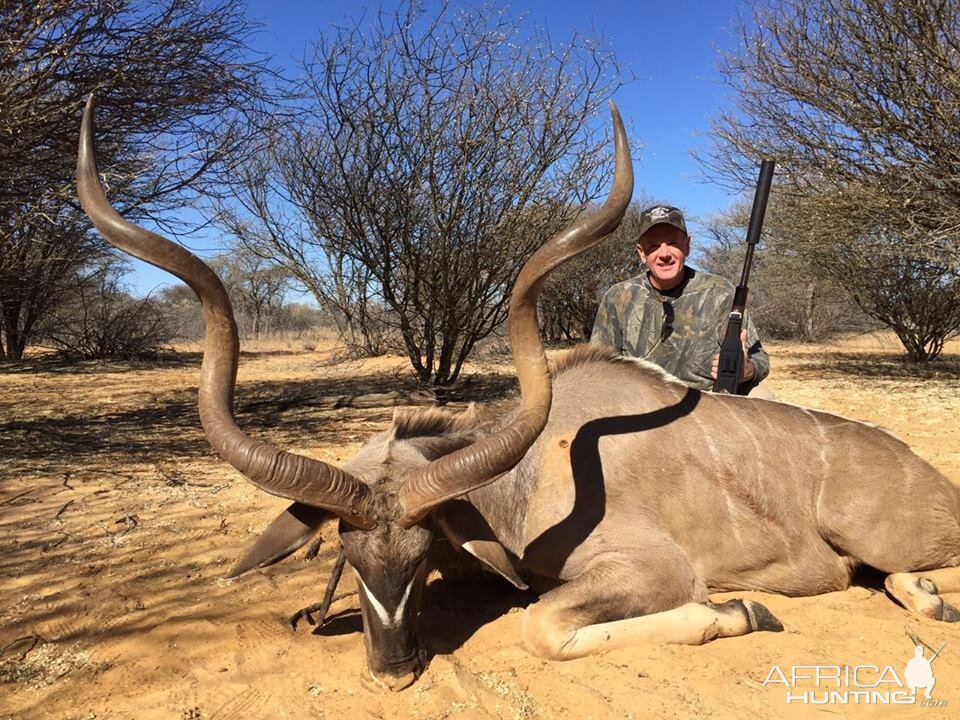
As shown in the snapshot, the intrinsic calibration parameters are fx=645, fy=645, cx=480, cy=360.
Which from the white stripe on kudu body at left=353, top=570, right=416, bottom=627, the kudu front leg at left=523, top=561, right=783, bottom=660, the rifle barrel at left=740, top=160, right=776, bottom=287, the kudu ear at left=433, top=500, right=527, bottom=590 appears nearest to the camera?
the white stripe on kudu body at left=353, top=570, right=416, bottom=627

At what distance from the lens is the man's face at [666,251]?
15.2 feet

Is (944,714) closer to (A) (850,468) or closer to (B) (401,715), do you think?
(A) (850,468)

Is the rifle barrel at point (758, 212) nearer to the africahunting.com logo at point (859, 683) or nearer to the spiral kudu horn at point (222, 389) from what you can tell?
the africahunting.com logo at point (859, 683)

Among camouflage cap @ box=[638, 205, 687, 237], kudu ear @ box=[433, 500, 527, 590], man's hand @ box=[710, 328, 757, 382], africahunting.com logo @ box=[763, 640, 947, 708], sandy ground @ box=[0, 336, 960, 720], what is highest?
camouflage cap @ box=[638, 205, 687, 237]

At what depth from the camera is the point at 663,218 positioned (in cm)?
452

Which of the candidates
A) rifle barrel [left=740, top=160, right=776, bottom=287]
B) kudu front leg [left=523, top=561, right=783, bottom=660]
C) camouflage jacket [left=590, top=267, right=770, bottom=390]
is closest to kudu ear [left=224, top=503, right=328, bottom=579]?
kudu front leg [left=523, top=561, right=783, bottom=660]

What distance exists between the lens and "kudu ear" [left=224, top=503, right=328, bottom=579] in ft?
8.29

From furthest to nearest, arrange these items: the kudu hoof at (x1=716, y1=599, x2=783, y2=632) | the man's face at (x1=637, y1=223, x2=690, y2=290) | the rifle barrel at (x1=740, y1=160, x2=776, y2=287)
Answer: the rifle barrel at (x1=740, y1=160, x2=776, y2=287) → the man's face at (x1=637, y1=223, x2=690, y2=290) → the kudu hoof at (x1=716, y1=599, x2=783, y2=632)

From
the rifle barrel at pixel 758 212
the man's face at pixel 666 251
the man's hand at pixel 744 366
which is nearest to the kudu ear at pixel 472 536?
the man's hand at pixel 744 366

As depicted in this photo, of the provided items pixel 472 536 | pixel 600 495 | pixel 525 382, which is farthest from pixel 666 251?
pixel 472 536

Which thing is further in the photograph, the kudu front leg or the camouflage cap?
the camouflage cap

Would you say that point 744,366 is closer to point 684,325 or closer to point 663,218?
point 684,325

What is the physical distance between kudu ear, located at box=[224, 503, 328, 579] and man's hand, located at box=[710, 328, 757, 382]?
9.71 ft

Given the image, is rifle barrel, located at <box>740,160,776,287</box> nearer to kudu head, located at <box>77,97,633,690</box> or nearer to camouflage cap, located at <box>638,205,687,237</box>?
camouflage cap, located at <box>638,205,687,237</box>
